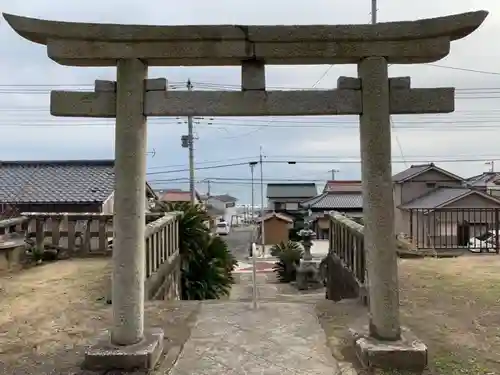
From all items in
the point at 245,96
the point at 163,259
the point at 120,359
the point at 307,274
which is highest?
the point at 245,96

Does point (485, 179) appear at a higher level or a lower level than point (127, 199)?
higher

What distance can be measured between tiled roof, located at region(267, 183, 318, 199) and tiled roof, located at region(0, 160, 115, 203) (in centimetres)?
3081

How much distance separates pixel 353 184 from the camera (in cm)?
4653

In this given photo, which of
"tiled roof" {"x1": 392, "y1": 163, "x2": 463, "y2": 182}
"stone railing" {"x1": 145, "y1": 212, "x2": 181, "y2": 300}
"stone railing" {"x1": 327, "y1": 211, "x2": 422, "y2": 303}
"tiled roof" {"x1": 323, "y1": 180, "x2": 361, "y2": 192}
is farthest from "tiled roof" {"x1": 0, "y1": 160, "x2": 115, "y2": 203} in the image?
"tiled roof" {"x1": 323, "y1": 180, "x2": 361, "y2": 192}

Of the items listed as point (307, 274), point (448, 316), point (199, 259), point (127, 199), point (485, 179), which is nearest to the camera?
point (127, 199)

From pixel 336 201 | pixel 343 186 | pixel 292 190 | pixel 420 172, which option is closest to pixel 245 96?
pixel 420 172

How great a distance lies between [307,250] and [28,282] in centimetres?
886

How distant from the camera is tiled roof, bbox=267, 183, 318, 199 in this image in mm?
48778

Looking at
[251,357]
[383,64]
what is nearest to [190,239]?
[251,357]

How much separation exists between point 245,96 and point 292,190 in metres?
46.2

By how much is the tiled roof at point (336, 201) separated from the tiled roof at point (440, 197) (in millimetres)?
8770

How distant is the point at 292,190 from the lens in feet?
164

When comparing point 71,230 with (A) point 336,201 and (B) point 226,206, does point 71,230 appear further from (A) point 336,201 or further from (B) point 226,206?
(B) point 226,206

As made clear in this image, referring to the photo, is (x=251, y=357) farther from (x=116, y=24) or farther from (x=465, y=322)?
(x=116, y=24)
